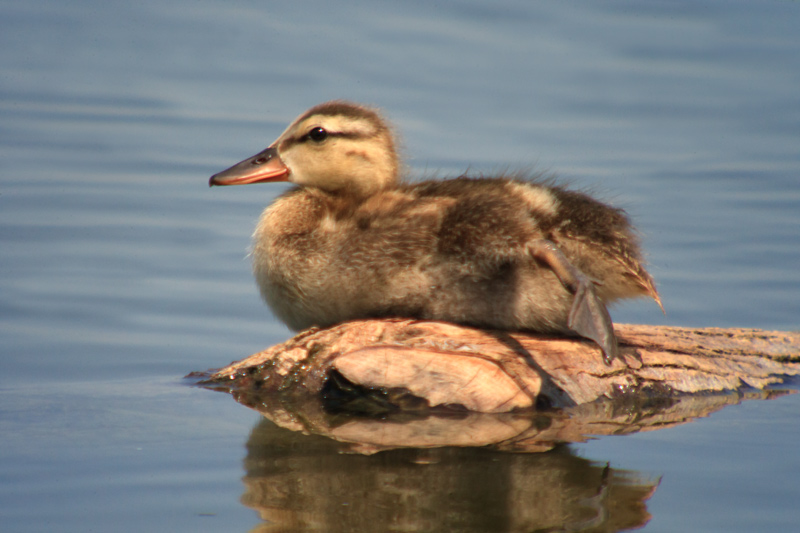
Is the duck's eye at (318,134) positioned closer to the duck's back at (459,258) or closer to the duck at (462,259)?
the duck at (462,259)

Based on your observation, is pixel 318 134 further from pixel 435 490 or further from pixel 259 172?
pixel 435 490

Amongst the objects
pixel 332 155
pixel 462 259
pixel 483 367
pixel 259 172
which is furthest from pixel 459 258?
pixel 259 172

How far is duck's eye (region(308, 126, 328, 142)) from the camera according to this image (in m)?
4.98

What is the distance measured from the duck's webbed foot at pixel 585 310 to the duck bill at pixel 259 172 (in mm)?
1577

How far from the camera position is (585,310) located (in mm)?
3957

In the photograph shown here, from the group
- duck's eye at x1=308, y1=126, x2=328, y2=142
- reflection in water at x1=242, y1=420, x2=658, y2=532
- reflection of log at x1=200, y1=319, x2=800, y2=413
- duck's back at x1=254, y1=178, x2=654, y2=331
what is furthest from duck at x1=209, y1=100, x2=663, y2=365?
reflection in water at x1=242, y1=420, x2=658, y2=532

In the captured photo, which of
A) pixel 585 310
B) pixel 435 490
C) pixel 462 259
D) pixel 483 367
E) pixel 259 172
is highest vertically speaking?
pixel 259 172

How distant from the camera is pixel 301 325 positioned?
15.2 feet

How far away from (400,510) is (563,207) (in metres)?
1.83

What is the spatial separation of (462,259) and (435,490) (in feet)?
4.34

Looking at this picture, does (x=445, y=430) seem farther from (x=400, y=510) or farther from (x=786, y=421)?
(x=786, y=421)

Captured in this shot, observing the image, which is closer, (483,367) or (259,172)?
(483,367)

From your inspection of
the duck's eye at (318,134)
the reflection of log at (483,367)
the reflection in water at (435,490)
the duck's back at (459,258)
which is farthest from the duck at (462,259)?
the reflection in water at (435,490)

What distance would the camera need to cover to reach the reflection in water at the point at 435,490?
9.60 feet
